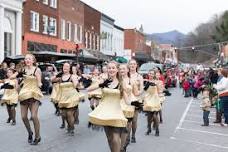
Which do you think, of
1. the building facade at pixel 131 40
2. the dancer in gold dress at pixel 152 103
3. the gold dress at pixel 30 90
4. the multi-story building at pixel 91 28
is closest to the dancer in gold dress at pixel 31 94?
the gold dress at pixel 30 90

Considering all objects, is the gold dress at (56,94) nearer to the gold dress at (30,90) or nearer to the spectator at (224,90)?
the gold dress at (30,90)

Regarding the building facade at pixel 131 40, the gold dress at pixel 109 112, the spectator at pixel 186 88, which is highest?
the building facade at pixel 131 40

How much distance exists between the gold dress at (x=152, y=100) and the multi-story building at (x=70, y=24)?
35608 mm

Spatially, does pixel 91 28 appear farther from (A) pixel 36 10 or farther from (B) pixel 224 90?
(B) pixel 224 90

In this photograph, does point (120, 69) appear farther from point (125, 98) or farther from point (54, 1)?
point (54, 1)

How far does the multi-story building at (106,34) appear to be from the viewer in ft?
223

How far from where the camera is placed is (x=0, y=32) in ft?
119

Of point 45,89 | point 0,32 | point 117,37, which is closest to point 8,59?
point 45,89

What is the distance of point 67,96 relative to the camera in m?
12.2

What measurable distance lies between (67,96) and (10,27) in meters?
27.4

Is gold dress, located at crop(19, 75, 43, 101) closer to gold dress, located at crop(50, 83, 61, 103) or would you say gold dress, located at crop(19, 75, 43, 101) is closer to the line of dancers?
the line of dancers

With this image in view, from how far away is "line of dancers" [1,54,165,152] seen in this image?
26.6 ft

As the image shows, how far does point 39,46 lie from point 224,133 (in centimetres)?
3049

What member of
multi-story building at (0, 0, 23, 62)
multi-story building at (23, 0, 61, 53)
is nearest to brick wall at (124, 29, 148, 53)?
multi-story building at (23, 0, 61, 53)
